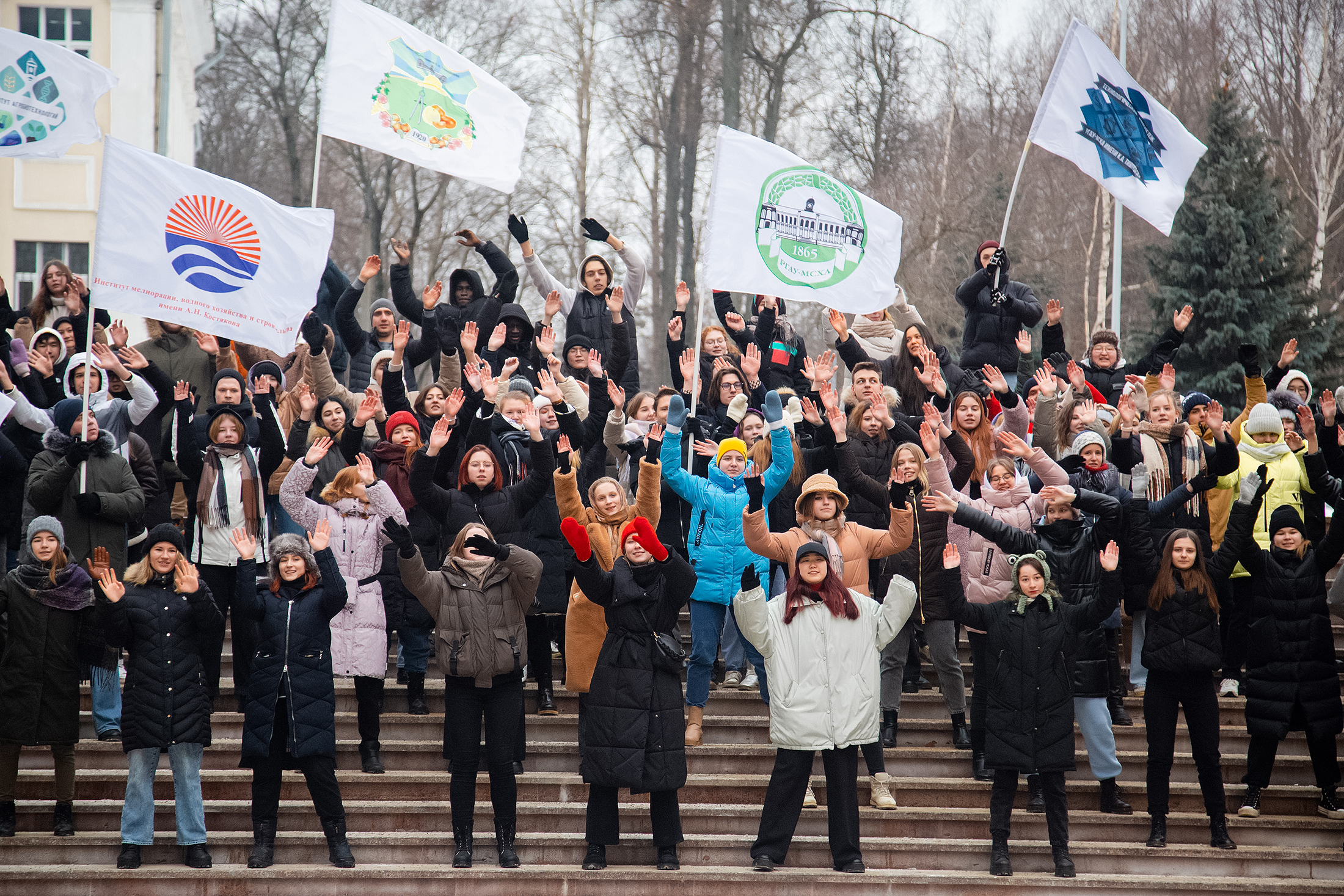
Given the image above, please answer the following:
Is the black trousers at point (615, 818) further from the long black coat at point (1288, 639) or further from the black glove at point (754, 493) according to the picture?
the long black coat at point (1288, 639)

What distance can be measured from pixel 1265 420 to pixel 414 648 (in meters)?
6.51

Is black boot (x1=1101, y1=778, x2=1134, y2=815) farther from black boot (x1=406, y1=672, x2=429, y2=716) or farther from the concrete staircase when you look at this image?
black boot (x1=406, y1=672, x2=429, y2=716)

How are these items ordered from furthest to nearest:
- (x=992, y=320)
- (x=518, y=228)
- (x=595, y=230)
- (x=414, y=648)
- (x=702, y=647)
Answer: (x=992, y=320) < (x=518, y=228) < (x=595, y=230) < (x=414, y=648) < (x=702, y=647)

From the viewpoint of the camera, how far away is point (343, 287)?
13.3 meters

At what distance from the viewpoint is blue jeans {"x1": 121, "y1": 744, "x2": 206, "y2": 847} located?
24.6ft

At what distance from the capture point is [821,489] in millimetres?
8266

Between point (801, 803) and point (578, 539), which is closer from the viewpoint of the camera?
point (578, 539)

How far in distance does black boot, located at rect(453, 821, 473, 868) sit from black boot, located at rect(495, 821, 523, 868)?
0.56ft

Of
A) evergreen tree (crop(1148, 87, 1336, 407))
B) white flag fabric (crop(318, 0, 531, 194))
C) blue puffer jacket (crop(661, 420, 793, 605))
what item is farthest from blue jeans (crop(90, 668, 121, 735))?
evergreen tree (crop(1148, 87, 1336, 407))

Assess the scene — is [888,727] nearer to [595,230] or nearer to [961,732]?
[961,732]

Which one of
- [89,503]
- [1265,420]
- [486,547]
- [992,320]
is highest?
[992,320]

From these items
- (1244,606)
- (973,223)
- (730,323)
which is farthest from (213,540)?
(973,223)

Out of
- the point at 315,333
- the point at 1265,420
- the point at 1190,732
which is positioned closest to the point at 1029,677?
the point at 1190,732

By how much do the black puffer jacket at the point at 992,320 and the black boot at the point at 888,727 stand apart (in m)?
4.07
